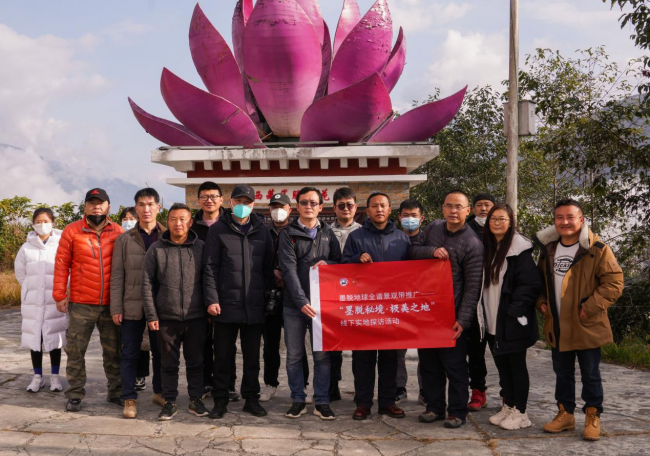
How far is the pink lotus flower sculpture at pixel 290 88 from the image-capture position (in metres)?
7.10

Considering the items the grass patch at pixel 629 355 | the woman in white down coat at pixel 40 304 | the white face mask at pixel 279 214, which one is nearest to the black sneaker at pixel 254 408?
the white face mask at pixel 279 214

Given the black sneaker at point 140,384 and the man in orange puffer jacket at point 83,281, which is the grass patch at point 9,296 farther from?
the man in orange puffer jacket at point 83,281

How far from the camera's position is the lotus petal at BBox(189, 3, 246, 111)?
24.9 ft

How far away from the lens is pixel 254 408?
4.48m

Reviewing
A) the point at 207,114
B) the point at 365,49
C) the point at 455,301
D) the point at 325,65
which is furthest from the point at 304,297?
the point at 325,65

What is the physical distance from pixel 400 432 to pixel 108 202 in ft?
9.87

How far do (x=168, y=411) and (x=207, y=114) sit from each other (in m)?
4.11

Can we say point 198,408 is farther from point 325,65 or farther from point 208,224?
point 325,65

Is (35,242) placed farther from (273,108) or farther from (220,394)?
(273,108)

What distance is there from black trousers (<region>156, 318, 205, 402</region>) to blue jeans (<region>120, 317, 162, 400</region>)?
0.21 meters

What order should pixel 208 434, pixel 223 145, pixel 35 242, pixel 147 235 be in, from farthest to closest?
pixel 223 145, pixel 35 242, pixel 147 235, pixel 208 434

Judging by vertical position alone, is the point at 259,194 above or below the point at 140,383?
above

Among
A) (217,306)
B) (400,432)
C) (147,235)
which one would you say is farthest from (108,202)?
(400,432)

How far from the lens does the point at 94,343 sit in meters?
7.84
